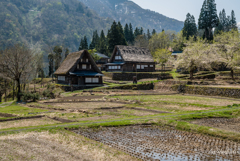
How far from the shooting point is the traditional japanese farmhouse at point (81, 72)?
A: 1714 inches

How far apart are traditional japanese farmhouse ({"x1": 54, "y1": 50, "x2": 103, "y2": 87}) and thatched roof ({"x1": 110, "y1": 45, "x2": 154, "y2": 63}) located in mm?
13954

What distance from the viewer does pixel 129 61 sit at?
57531mm

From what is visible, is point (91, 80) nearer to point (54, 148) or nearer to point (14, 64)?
point (14, 64)

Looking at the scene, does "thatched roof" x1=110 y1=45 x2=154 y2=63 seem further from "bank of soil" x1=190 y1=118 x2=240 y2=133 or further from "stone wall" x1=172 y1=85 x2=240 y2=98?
"bank of soil" x1=190 y1=118 x2=240 y2=133

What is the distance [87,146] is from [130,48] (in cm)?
5479

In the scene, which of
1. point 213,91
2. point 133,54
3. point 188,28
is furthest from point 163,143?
point 188,28

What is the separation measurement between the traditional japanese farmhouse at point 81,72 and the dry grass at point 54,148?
32.1 metres

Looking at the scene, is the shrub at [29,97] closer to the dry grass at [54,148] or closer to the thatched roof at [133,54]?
the dry grass at [54,148]

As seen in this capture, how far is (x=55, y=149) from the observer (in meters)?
8.97

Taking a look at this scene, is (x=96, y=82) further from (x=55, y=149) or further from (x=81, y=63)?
(x=55, y=149)

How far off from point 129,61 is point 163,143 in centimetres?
4858

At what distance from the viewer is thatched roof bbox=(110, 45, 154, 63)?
193ft

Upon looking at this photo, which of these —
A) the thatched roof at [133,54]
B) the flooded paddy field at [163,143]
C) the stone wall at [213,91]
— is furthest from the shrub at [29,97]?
the thatched roof at [133,54]

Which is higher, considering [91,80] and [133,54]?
[133,54]
